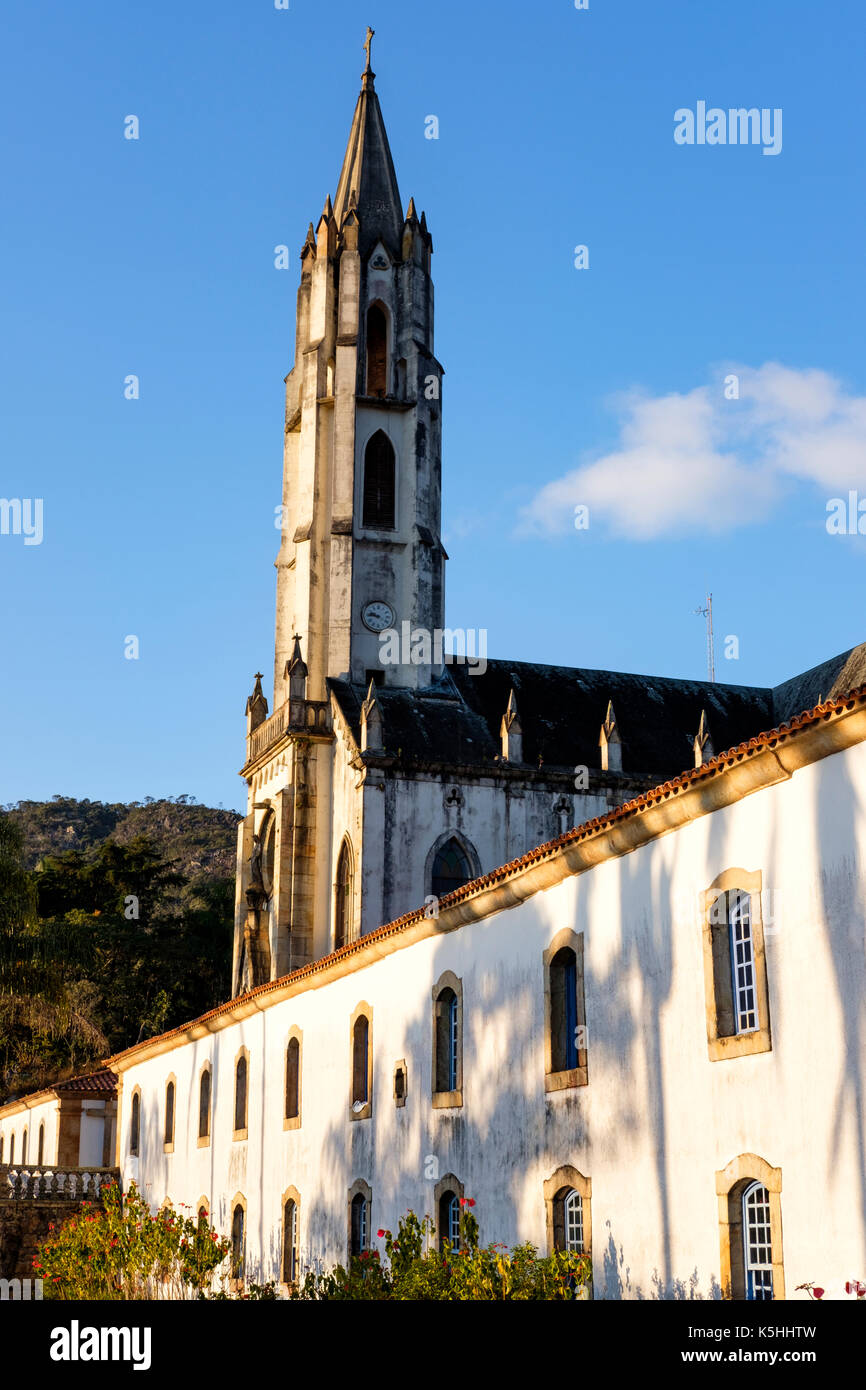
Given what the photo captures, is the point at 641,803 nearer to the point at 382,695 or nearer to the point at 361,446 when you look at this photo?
the point at 382,695

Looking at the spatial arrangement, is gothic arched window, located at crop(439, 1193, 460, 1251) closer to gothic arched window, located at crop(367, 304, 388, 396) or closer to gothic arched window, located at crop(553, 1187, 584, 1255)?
gothic arched window, located at crop(553, 1187, 584, 1255)

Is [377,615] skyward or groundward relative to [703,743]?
skyward

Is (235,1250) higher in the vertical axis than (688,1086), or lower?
lower

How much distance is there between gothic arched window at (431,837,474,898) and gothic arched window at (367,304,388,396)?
1588cm

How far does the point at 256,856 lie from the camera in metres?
44.3

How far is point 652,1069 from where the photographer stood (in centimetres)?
1617

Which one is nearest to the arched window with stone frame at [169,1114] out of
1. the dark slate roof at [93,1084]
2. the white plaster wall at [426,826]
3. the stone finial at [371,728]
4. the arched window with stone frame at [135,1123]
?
the arched window with stone frame at [135,1123]

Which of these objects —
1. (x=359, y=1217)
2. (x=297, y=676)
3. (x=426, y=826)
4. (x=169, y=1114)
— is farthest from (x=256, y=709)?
(x=359, y=1217)

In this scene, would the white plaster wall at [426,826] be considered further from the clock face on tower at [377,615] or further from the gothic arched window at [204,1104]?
the clock face on tower at [377,615]

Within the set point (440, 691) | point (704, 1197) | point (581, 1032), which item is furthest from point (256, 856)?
point (704, 1197)

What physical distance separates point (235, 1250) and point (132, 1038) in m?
34.9

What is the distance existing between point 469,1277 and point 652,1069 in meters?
2.93

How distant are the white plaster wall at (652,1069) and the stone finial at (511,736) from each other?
1648 centimetres
